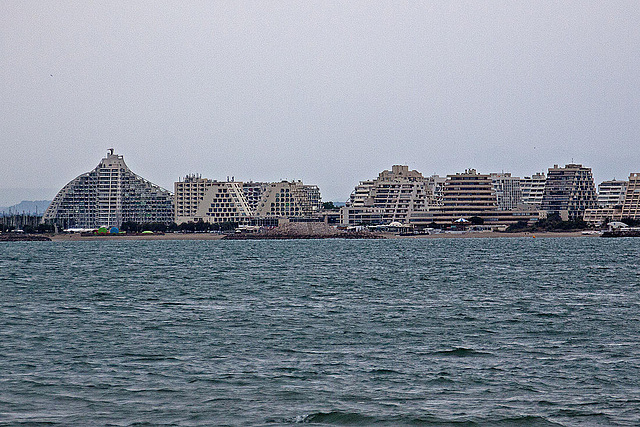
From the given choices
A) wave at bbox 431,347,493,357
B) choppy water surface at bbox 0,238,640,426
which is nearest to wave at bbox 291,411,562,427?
choppy water surface at bbox 0,238,640,426

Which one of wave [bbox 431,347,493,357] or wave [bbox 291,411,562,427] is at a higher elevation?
wave [bbox 431,347,493,357]

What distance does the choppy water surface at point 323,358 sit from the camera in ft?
60.3

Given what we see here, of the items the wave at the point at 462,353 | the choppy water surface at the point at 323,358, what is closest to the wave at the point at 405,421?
the choppy water surface at the point at 323,358

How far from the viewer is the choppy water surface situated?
18391 mm

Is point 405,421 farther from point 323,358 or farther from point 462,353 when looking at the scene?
point 462,353

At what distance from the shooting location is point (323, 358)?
24.6 m

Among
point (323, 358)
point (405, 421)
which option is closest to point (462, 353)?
point (323, 358)

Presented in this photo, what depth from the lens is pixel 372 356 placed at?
24.8 meters

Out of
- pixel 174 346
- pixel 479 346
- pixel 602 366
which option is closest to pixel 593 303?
pixel 479 346

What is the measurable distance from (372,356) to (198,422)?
835 centimetres

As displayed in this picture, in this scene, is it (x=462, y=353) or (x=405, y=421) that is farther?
(x=462, y=353)

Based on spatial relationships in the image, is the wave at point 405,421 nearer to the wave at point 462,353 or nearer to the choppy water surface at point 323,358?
the choppy water surface at point 323,358

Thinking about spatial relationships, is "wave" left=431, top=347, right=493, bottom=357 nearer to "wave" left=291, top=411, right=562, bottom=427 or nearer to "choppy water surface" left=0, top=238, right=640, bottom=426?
"choppy water surface" left=0, top=238, right=640, bottom=426

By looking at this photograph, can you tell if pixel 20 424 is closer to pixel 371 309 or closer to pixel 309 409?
pixel 309 409
